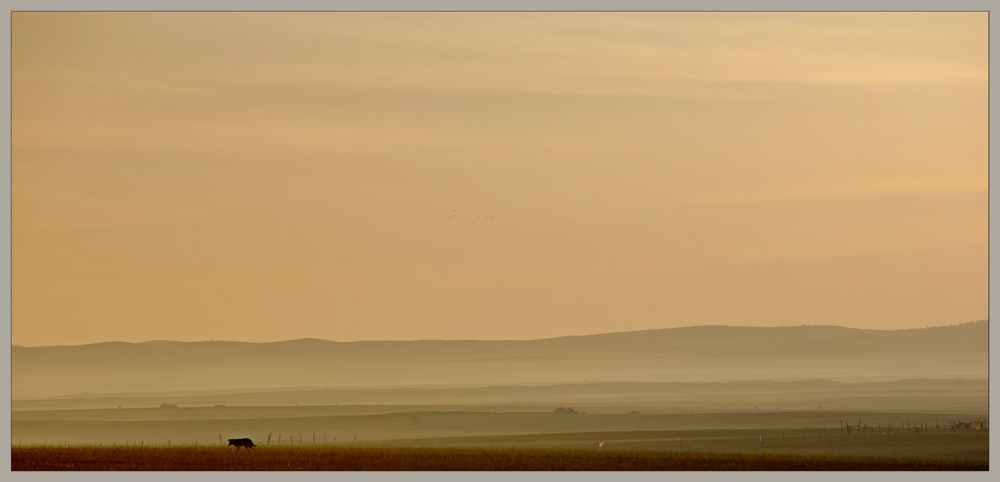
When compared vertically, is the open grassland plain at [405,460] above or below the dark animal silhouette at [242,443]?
below

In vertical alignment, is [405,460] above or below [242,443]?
below

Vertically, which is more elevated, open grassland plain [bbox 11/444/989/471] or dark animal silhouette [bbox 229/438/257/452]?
dark animal silhouette [bbox 229/438/257/452]

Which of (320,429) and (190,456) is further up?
(320,429)

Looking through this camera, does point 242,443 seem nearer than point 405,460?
No

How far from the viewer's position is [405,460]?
183ft

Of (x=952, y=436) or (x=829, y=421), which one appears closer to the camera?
(x=952, y=436)

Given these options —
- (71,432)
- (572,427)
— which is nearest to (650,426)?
(572,427)

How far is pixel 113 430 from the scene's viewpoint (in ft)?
539

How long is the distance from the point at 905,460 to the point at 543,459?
19037 millimetres

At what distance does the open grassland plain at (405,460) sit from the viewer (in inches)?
2037

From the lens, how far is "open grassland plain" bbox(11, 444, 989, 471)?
170 feet

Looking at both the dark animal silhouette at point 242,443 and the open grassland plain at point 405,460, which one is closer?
the open grassland plain at point 405,460

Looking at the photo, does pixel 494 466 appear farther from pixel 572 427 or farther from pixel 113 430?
pixel 113 430

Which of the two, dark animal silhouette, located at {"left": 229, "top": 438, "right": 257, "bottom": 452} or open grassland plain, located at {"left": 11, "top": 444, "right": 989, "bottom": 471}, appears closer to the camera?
open grassland plain, located at {"left": 11, "top": 444, "right": 989, "bottom": 471}
